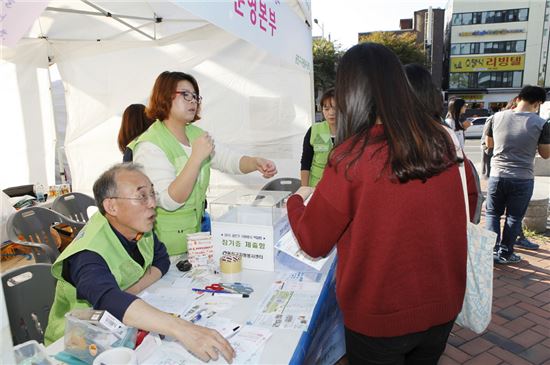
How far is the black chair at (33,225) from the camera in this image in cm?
302

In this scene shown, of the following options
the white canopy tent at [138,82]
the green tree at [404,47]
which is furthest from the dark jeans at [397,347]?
the green tree at [404,47]

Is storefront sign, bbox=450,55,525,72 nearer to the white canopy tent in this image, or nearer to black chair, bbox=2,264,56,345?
the white canopy tent

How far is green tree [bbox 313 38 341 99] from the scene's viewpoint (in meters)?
24.1

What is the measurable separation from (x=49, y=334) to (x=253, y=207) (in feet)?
3.31

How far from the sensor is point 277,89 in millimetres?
4477

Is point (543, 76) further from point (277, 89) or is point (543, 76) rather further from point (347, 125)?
point (347, 125)

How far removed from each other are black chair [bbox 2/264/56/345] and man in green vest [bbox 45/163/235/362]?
0.71ft

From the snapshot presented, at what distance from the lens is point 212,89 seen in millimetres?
4699

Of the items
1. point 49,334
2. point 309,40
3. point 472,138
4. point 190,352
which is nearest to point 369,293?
point 190,352

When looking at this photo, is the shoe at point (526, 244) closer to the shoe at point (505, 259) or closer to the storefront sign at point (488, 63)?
the shoe at point (505, 259)

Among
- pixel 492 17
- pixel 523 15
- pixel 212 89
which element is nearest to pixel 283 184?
pixel 212 89

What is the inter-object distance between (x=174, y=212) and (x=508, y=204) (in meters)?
3.00

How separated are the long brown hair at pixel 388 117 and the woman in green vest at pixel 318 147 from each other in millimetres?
1989

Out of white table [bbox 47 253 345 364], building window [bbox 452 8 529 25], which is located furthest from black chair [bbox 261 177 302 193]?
building window [bbox 452 8 529 25]
